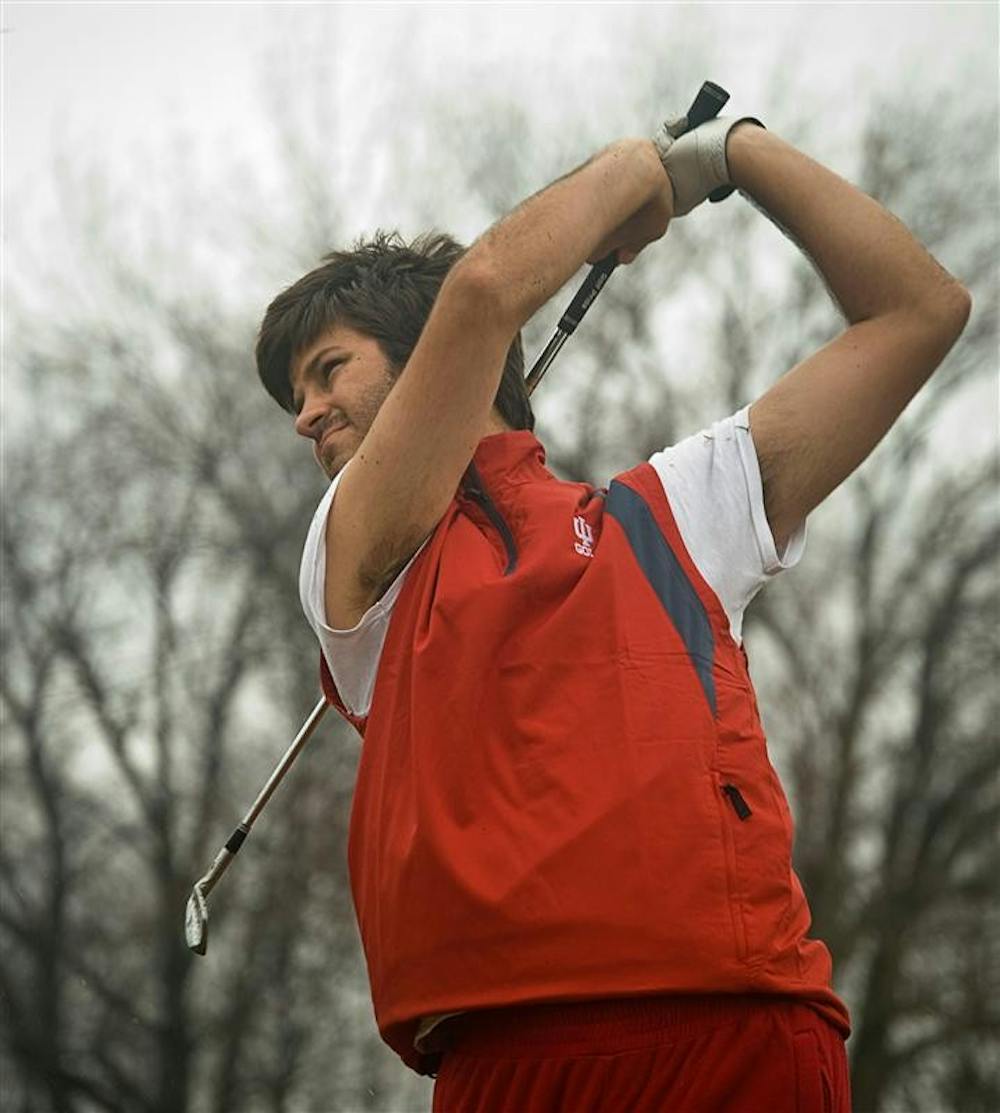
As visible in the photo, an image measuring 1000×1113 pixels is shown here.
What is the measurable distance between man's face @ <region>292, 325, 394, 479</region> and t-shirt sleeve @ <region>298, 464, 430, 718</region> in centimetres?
19

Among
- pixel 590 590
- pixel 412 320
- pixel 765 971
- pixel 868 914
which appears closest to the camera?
pixel 765 971

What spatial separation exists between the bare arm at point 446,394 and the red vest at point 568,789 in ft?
0.27

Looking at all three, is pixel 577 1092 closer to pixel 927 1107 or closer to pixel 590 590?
pixel 590 590

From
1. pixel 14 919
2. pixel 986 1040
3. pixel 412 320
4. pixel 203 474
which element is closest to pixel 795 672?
pixel 986 1040

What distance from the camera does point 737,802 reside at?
2686 millimetres

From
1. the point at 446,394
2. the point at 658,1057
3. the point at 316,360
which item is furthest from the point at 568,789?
the point at 316,360

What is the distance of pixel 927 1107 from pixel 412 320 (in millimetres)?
16335

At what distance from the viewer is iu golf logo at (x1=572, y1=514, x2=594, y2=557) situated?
2896mm

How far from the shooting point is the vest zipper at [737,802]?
8.79 ft

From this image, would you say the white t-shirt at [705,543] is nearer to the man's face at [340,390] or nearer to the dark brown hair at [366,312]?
the man's face at [340,390]

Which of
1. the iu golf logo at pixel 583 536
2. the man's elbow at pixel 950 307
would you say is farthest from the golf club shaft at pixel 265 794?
A: the man's elbow at pixel 950 307

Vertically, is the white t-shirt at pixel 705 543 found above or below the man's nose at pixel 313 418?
below

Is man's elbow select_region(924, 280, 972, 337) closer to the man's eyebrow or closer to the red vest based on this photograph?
the red vest

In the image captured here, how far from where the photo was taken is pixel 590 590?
283 cm
